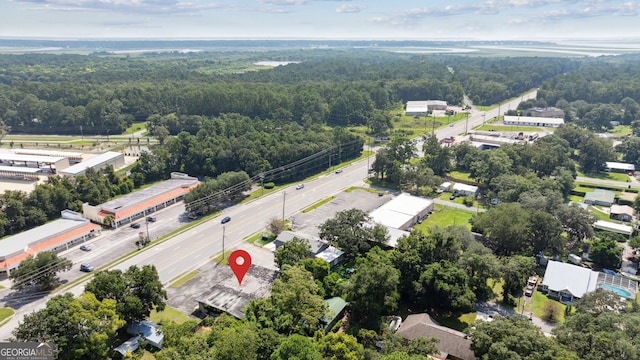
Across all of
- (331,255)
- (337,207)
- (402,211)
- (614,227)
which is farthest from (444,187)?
(331,255)

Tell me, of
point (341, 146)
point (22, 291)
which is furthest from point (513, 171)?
point (22, 291)

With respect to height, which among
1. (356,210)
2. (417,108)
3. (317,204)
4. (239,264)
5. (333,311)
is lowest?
(317,204)

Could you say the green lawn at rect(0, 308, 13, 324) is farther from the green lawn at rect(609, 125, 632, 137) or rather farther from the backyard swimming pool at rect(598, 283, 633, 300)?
the green lawn at rect(609, 125, 632, 137)

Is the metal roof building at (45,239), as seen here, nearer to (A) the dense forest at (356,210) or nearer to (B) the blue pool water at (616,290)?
(A) the dense forest at (356,210)

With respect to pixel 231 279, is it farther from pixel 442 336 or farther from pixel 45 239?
pixel 45 239

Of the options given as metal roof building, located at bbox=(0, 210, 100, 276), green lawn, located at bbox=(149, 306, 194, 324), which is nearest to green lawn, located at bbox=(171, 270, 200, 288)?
green lawn, located at bbox=(149, 306, 194, 324)

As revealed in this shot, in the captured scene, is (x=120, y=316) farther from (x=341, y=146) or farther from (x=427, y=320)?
(x=341, y=146)
